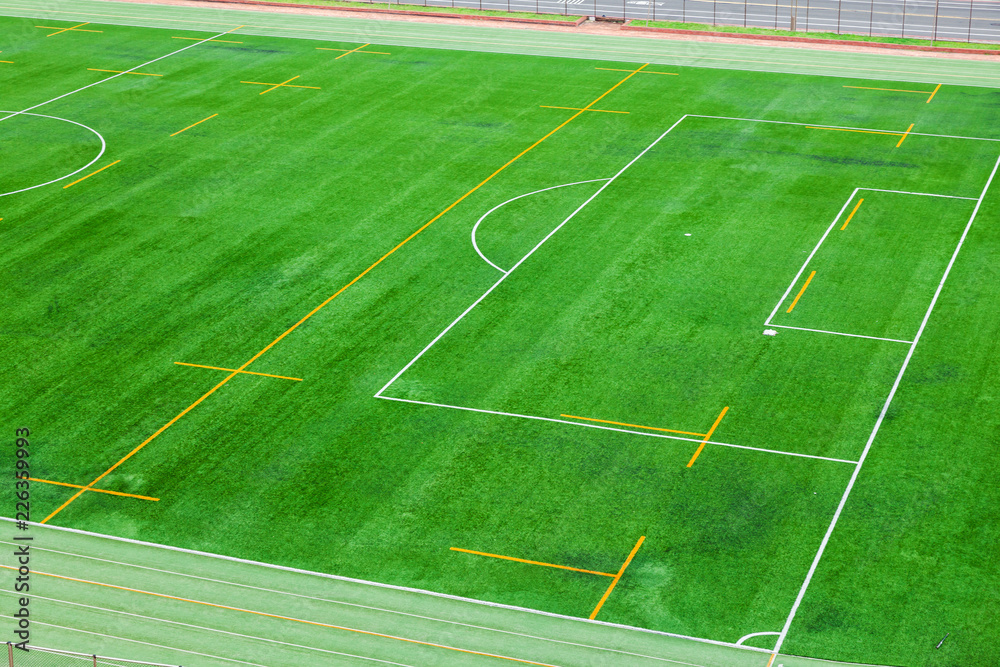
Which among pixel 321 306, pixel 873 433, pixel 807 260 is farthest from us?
pixel 807 260

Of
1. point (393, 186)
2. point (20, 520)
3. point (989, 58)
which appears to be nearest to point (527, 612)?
point (20, 520)

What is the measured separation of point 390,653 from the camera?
89.1 feet

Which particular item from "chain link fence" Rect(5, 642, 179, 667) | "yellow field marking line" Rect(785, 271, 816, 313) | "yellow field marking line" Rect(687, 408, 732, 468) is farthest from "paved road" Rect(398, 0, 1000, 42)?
"chain link fence" Rect(5, 642, 179, 667)

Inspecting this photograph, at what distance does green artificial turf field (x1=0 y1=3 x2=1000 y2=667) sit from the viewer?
98.6 ft

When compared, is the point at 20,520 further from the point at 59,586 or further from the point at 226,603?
the point at 226,603

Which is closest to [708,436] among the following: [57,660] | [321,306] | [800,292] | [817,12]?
[800,292]

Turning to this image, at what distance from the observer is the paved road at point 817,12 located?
80625 mm

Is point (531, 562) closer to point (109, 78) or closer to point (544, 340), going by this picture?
point (544, 340)

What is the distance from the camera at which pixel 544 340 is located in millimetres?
39656

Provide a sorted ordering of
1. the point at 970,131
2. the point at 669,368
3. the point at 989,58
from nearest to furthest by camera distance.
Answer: the point at 669,368, the point at 970,131, the point at 989,58

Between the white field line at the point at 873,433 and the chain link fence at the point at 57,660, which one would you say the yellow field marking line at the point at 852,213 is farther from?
the chain link fence at the point at 57,660

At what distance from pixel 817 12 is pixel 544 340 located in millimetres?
55058

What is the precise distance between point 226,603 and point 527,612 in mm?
7049

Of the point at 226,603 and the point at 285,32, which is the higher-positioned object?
the point at 285,32
